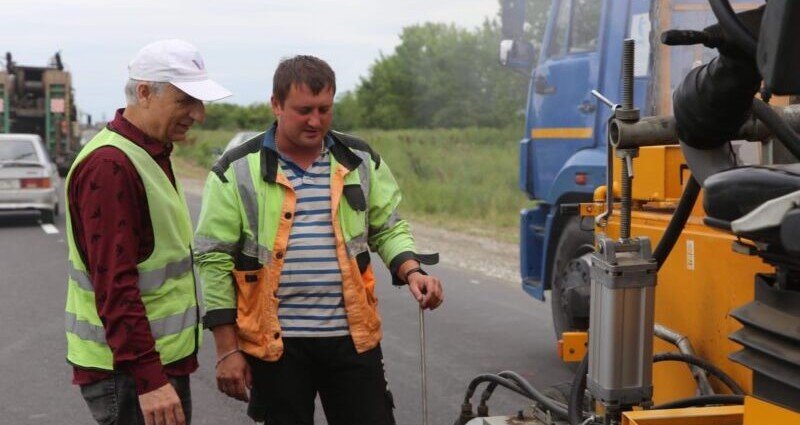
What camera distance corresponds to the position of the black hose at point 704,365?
3.18 metres

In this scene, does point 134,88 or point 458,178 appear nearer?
point 134,88

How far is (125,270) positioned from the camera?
279 centimetres

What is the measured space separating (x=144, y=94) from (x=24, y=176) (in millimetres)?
14003

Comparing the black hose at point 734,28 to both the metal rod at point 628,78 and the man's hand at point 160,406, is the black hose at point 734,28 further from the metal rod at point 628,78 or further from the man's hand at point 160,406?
the man's hand at point 160,406

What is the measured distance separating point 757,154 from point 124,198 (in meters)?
1.91

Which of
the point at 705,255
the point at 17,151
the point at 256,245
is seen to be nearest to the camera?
the point at 256,245

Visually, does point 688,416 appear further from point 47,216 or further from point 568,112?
point 47,216

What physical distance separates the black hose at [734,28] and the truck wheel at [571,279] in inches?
157

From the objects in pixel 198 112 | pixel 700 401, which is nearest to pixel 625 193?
pixel 700 401

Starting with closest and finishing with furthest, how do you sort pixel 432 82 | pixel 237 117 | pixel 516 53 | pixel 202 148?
1. pixel 516 53
2. pixel 202 148
3. pixel 432 82
4. pixel 237 117

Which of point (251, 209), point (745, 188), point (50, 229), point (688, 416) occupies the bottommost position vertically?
point (50, 229)

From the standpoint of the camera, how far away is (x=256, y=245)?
3201 millimetres

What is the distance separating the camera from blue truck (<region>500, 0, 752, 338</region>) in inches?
245

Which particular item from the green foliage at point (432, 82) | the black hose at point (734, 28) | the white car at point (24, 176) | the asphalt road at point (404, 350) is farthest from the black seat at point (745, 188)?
the green foliage at point (432, 82)
